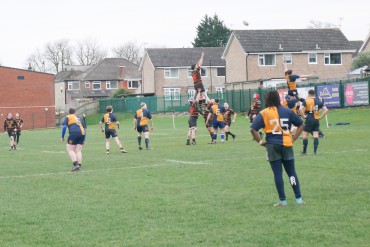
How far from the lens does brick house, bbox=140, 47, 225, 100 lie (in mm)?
85625

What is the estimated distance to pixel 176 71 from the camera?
86312 mm

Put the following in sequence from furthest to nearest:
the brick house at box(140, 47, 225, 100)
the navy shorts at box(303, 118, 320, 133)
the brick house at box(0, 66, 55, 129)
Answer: the brick house at box(140, 47, 225, 100), the brick house at box(0, 66, 55, 129), the navy shorts at box(303, 118, 320, 133)

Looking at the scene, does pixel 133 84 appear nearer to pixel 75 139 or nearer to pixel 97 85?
pixel 97 85

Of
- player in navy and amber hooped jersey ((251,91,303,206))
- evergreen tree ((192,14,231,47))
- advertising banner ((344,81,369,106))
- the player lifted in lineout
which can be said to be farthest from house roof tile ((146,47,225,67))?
player in navy and amber hooped jersey ((251,91,303,206))

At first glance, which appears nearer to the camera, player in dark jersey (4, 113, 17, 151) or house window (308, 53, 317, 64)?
player in dark jersey (4, 113, 17, 151)

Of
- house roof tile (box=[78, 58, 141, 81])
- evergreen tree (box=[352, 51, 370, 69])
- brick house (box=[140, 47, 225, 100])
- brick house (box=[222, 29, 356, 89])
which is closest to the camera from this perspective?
evergreen tree (box=[352, 51, 370, 69])

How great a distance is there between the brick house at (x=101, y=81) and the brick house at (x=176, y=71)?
24.7 metres

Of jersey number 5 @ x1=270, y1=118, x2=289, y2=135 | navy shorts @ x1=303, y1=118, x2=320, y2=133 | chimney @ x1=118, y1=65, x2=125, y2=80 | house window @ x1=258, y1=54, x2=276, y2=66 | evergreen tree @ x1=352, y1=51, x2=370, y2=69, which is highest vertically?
chimney @ x1=118, y1=65, x2=125, y2=80

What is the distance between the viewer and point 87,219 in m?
9.84

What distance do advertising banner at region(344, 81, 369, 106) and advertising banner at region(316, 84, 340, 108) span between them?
688 millimetres

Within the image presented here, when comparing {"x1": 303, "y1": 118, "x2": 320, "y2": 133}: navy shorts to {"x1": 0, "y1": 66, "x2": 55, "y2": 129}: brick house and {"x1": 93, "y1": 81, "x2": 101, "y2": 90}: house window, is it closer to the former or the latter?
{"x1": 0, "y1": 66, "x2": 55, "y2": 129}: brick house

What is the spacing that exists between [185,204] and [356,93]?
37.1 m

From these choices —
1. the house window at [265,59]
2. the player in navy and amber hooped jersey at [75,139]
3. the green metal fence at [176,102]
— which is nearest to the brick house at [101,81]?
the green metal fence at [176,102]

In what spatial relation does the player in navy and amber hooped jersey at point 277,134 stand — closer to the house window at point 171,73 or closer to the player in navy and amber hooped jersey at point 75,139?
the player in navy and amber hooped jersey at point 75,139
